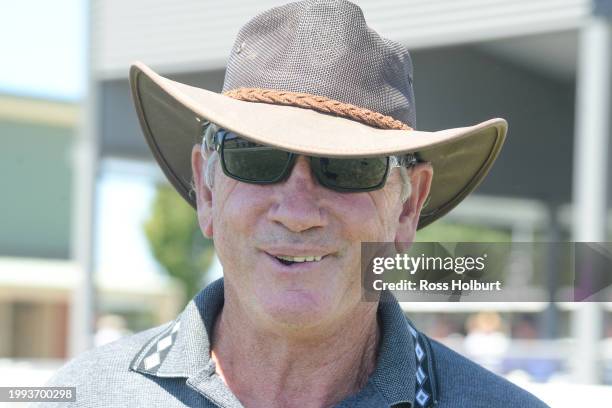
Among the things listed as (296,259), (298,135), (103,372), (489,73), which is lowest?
(103,372)

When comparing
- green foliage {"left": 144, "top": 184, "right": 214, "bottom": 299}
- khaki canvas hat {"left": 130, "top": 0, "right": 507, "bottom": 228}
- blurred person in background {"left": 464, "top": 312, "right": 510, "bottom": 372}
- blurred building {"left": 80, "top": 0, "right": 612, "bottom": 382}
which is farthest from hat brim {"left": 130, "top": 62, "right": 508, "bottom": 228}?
green foliage {"left": 144, "top": 184, "right": 214, "bottom": 299}

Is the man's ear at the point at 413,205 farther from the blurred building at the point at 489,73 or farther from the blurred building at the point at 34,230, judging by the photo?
the blurred building at the point at 34,230

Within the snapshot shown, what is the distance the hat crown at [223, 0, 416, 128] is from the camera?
1654 mm

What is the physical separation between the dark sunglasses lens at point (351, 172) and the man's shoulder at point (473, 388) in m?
0.40

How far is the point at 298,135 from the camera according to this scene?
60.9 inches

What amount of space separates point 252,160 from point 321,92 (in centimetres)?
17

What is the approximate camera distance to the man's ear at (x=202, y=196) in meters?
1.81

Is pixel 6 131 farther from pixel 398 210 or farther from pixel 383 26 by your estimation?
pixel 398 210

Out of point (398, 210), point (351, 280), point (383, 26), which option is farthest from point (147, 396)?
point (383, 26)

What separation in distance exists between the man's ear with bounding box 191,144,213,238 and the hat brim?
0.27 feet

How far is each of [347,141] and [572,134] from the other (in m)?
9.89

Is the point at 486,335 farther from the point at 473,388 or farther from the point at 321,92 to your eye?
the point at 321,92

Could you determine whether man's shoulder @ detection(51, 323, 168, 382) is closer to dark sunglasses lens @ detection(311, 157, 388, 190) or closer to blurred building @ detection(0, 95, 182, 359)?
dark sunglasses lens @ detection(311, 157, 388, 190)

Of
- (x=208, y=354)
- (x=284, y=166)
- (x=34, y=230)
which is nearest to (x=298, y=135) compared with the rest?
(x=284, y=166)
